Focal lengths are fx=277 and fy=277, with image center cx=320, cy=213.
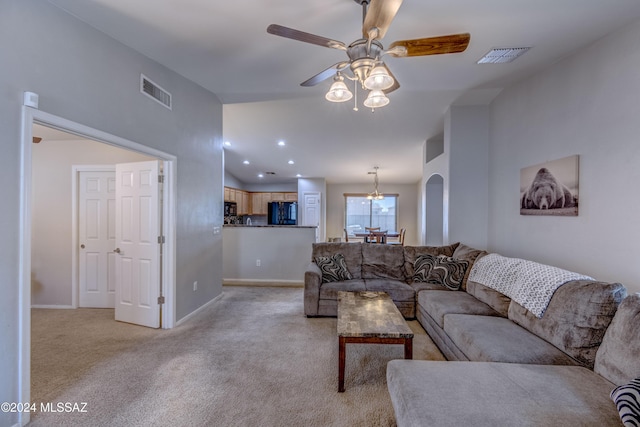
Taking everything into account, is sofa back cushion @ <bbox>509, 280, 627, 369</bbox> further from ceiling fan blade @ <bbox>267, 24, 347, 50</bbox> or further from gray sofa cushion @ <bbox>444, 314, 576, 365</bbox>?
ceiling fan blade @ <bbox>267, 24, 347, 50</bbox>

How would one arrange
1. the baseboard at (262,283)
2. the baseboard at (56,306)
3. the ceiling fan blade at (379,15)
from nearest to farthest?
the ceiling fan blade at (379,15)
the baseboard at (56,306)
the baseboard at (262,283)

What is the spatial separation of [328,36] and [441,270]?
9.68 ft

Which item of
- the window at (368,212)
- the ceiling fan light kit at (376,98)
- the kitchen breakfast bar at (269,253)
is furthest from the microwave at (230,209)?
the ceiling fan light kit at (376,98)

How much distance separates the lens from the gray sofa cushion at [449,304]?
2.64m

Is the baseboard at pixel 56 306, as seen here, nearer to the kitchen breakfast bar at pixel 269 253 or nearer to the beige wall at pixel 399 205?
the kitchen breakfast bar at pixel 269 253

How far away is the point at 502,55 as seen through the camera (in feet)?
9.29

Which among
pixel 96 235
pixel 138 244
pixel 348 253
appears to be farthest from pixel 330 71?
pixel 96 235

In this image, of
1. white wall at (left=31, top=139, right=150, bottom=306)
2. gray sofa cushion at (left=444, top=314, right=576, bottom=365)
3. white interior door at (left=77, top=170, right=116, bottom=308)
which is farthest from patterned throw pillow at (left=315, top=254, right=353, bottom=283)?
white wall at (left=31, top=139, right=150, bottom=306)

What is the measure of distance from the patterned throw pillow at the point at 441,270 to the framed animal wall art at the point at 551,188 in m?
1.02

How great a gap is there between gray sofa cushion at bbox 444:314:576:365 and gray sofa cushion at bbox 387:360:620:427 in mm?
152

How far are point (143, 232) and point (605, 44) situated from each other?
4969mm

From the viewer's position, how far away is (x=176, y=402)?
1.95 meters

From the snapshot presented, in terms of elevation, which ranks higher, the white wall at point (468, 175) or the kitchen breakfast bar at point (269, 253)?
the white wall at point (468, 175)

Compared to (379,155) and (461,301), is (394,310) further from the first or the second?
(379,155)
